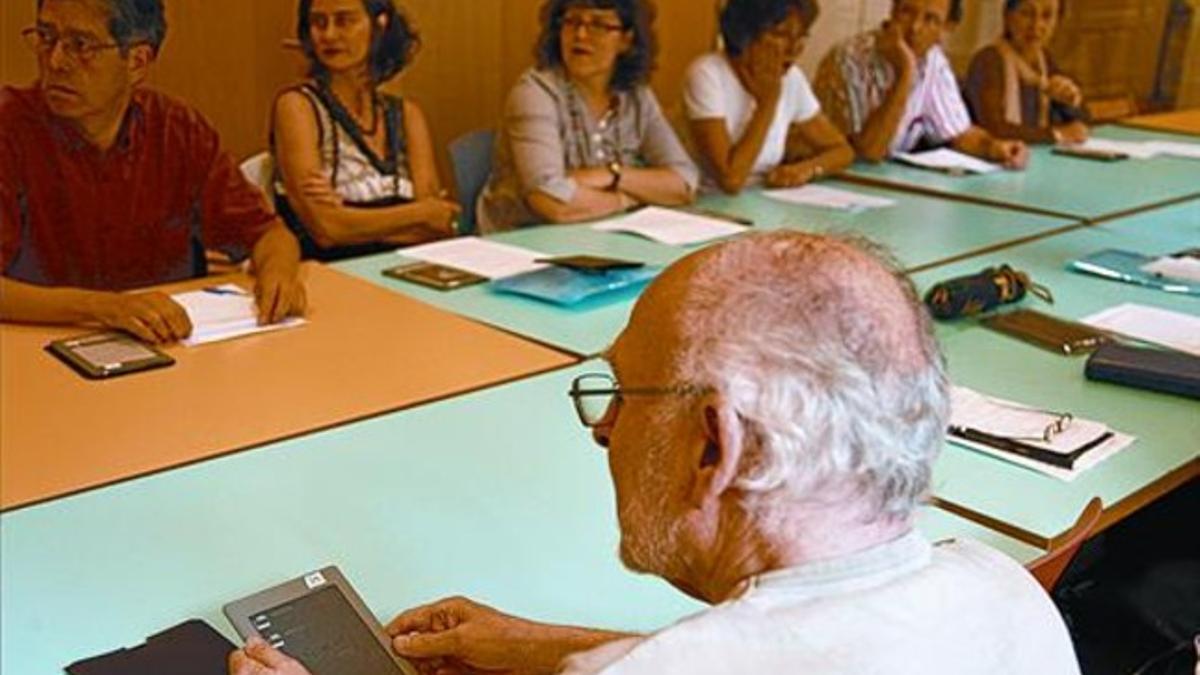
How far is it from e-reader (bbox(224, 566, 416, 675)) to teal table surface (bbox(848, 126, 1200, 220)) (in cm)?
253

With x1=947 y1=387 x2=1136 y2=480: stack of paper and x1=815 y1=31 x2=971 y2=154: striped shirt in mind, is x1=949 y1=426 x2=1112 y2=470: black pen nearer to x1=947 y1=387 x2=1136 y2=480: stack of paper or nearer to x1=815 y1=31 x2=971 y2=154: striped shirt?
x1=947 y1=387 x2=1136 y2=480: stack of paper

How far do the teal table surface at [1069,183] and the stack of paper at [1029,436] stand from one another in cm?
159

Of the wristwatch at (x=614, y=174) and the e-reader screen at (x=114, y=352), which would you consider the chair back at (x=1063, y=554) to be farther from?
the wristwatch at (x=614, y=174)

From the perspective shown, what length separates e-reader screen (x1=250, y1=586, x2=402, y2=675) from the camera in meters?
1.15

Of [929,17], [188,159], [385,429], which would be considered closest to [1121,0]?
[929,17]

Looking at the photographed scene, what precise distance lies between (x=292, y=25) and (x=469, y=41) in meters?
1.08

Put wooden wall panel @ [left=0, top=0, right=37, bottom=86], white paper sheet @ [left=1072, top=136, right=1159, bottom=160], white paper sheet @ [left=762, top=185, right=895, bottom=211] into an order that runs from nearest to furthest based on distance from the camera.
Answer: wooden wall panel @ [left=0, top=0, right=37, bottom=86]
white paper sheet @ [left=762, top=185, right=895, bottom=211]
white paper sheet @ [left=1072, top=136, right=1159, bottom=160]

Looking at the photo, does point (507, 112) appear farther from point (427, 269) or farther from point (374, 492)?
point (374, 492)

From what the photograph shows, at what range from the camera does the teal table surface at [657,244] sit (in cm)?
218

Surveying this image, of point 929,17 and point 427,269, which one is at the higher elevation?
point 929,17

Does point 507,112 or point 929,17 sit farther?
point 929,17

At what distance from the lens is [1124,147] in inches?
173

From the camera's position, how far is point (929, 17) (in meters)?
4.20

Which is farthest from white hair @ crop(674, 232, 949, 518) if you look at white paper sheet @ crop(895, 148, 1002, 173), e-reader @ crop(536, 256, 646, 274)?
white paper sheet @ crop(895, 148, 1002, 173)
